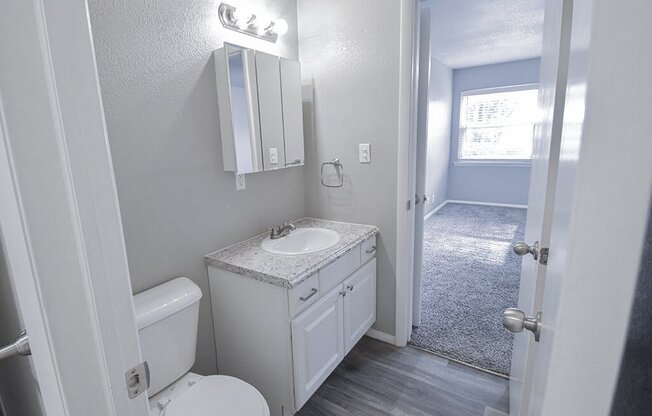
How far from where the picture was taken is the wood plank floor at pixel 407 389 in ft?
5.49

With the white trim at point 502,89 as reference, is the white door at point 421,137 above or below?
below

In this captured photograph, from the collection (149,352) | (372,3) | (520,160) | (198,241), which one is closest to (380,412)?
(149,352)

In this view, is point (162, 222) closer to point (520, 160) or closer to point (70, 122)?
point (70, 122)

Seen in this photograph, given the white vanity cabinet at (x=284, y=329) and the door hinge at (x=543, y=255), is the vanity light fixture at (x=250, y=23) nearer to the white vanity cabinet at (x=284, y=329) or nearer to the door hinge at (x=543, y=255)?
the white vanity cabinet at (x=284, y=329)

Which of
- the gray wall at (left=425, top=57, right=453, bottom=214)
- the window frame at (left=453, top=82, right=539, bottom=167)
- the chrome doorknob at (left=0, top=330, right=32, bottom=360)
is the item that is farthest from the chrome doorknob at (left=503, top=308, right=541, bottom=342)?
the window frame at (left=453, top=82, right=539, bottom=167)

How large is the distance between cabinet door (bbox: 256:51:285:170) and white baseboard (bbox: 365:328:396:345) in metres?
1.33

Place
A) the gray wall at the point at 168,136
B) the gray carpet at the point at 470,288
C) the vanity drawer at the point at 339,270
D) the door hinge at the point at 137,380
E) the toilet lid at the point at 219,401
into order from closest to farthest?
1. the door hinge at the point at 137,380
2. the toilet lid at the point at 219,401
3. the gray wall at the point at 168,136
4. the vanity drawer at the point at 339,270
5. the gray carpet at the point at 470,288

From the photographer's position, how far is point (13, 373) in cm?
86

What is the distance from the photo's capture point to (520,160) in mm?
5605

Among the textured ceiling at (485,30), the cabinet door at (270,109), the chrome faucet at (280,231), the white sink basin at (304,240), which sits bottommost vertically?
the white sink basin at (304,240)

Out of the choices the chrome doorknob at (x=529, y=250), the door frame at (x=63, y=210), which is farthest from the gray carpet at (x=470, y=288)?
the door frame at (x=63, y=210)

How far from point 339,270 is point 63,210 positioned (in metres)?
1.38

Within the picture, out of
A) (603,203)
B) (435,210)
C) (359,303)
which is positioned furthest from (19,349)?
(435,210)

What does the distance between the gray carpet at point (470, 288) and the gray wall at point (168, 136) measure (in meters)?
1.55
